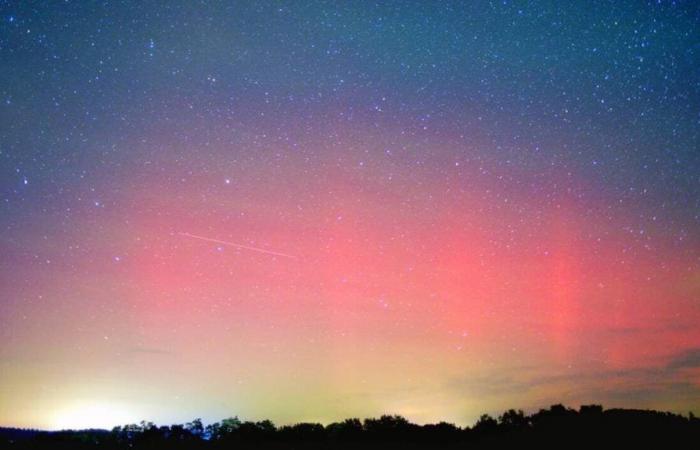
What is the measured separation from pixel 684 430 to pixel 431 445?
1020cm

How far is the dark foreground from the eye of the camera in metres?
22.1

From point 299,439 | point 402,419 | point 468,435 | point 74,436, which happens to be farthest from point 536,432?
point 74,436

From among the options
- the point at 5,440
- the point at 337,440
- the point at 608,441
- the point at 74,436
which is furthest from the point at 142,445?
the point at 608,441

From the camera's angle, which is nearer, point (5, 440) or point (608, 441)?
point (608, 441)

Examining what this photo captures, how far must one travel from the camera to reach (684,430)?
22.3 m

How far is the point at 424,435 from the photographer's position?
26.7 metres

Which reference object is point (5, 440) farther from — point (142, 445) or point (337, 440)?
point (337, 440)

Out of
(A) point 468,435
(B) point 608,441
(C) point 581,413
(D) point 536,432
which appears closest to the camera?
(B) point 608,441

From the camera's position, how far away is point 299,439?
87.5 feet

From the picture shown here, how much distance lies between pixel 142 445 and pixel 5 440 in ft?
19.8

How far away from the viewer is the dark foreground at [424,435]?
22078 millimetres

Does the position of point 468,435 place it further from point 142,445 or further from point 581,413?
point 142,445

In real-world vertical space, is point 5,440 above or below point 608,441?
above

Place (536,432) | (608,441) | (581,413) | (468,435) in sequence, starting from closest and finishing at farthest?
1. (608,441)
2. (536,432)
3. (468,435)
4. (581,413)
